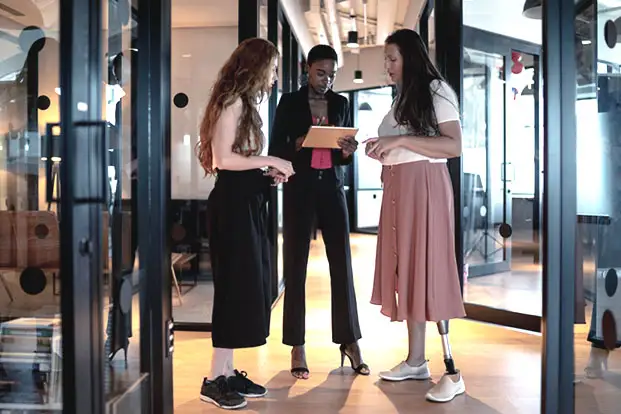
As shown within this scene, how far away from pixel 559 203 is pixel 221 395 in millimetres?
1624

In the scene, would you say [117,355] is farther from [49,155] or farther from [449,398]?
[449,398]

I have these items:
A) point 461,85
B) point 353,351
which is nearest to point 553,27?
point 353,351

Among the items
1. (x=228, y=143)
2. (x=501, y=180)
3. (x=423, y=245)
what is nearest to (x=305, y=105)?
(x=228, y=143)

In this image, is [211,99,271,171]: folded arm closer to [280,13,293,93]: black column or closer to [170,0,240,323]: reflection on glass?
[170,0,240,323]: reflection on glass

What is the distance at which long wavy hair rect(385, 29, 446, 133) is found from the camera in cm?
267

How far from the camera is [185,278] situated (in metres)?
4.48

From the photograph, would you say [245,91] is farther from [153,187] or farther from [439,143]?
[439,143]

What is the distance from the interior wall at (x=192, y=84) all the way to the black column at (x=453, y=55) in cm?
138

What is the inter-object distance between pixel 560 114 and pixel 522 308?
2564 millimetres

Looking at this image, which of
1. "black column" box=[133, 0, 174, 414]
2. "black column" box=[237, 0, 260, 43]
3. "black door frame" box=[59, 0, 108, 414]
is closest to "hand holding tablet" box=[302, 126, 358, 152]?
"black column" box=[133, 0, 174, 414]

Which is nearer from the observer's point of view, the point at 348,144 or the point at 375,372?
the point at 348,144

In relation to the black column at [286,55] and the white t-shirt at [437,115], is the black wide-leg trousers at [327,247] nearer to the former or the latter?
the white t-shirt at [437,115]

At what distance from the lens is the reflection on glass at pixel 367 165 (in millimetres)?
12102

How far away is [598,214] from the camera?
220cm
